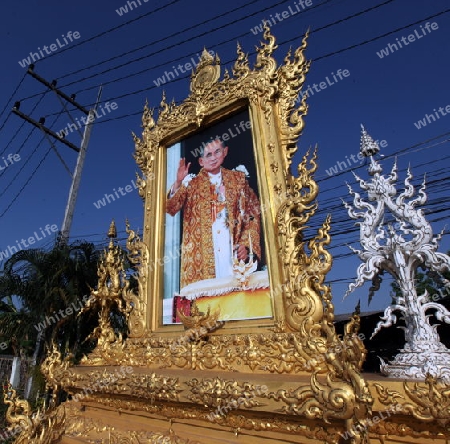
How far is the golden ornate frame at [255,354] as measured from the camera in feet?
4.86

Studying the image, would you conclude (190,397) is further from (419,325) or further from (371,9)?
(371,9)

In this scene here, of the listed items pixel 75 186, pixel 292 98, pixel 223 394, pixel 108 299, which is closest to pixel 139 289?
pixel 108 299

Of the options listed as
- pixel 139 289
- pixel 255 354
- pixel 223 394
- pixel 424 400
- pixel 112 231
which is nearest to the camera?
pixel 424 400

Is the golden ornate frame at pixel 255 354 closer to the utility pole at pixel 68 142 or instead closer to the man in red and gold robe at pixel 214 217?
the man in red and gold robe at pixel 214 217

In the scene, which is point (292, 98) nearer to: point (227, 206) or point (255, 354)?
point (227, 206)

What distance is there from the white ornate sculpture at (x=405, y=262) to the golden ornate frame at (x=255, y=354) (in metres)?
0.25

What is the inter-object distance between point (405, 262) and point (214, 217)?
5.28ft

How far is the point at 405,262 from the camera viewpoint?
187cm

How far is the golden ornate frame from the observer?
4.86 feet

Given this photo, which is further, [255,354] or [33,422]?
[33,422]

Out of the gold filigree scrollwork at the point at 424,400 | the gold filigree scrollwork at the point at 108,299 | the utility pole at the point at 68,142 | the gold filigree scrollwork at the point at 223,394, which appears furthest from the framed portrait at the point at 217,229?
the utility pole at the point at 68,142

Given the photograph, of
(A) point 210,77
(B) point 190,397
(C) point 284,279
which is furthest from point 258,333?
(A) point 210,77

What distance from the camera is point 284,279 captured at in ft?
7.36

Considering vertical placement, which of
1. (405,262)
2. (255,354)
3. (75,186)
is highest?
(75,186)
